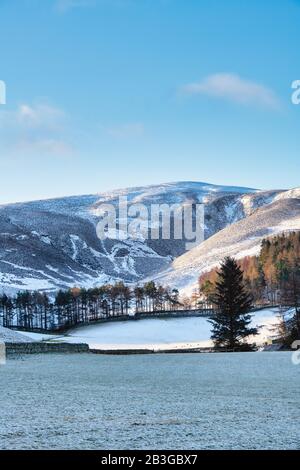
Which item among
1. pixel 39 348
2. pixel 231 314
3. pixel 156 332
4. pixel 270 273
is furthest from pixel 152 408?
pixel 270 273

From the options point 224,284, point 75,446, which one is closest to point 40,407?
point 75,446

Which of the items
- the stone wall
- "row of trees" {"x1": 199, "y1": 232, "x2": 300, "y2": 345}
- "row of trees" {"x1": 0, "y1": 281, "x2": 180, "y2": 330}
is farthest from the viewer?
"row of trees" {"x1": 0, "y1": 281, "x2": 180, "y2": 330}

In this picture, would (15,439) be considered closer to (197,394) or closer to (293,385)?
(197,394)

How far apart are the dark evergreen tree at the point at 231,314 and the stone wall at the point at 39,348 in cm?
1211

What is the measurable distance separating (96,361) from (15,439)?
2249cm

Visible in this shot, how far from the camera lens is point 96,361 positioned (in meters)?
33.3

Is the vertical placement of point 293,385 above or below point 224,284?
below

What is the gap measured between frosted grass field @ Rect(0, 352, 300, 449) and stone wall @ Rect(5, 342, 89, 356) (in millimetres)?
11843

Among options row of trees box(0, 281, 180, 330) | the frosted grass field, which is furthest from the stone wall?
row of trees box(0, 281, 180, 330)

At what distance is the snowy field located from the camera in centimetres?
7621

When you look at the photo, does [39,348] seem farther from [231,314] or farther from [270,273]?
[270,273]

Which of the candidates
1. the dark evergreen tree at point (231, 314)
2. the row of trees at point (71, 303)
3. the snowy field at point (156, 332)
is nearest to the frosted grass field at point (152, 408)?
the dark evergreen tree at point (231, 314)

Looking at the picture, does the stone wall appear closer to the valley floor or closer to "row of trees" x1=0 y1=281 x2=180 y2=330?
the valley floor
